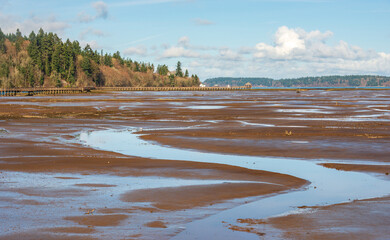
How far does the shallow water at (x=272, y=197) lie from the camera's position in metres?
10.2

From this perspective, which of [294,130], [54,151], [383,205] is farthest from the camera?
[294,130]

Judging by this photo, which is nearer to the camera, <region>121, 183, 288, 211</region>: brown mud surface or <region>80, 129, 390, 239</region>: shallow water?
<region>80, 129, 390, 239</region>: shallow water

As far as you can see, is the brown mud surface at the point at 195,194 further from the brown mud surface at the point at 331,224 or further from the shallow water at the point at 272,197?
the brown mud surface at the point at 331,224

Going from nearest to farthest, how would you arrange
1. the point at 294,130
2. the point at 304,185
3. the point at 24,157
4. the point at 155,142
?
the point at 304,185 < the point at 24,157 < the point at 155,142 < the point at 294,130

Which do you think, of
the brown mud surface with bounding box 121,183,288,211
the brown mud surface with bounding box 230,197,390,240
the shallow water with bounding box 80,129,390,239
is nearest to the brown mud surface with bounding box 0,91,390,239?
the brown mud surface with bounding box 121,183,288,211

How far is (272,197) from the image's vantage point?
13.0 metres

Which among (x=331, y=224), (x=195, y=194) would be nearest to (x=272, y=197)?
(x=195, y=194)

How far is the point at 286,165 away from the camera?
18.8 m

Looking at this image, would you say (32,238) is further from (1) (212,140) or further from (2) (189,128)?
(2) (189,128)

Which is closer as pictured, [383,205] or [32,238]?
[32,238]

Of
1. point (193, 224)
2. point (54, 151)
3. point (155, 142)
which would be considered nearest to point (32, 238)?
point (193, 224)

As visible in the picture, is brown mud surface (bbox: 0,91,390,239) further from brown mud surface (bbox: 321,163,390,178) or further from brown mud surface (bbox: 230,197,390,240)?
brown mud surface (bbox: 230,197,390,240)

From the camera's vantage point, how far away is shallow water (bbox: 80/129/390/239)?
400 inches

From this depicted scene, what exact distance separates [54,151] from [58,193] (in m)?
9.35
